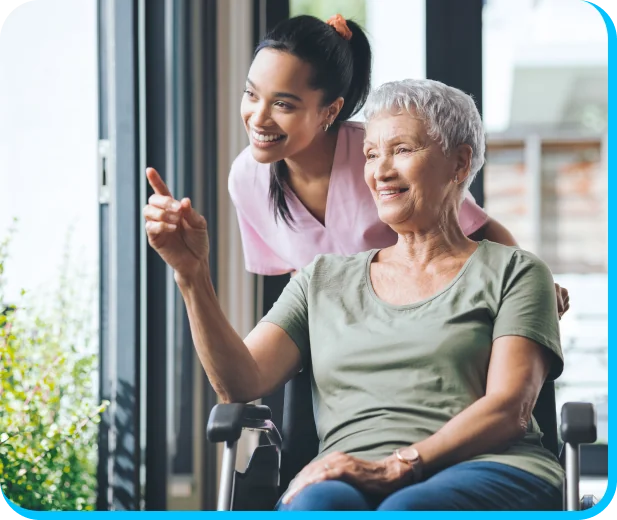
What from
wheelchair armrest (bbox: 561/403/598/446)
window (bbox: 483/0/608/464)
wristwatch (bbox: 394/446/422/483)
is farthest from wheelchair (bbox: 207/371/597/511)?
wristwatch (bbox: 394/446/422/483)

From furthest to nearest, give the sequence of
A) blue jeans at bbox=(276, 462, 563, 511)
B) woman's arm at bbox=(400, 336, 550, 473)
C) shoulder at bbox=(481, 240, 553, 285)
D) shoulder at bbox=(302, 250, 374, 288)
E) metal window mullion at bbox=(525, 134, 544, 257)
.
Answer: metal window mullion at bbox=(525, 134, 544, 257)
shoulder at bbox=(302, 250, 374, 288)
shoulder at bbox=(481, 240, 553, 285)
woman's arm at bbox=(400, 336, 550, 473)
blue jeans at bbox=(276, 462, 563, 511)

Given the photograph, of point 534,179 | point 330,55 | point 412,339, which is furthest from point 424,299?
point 534,179

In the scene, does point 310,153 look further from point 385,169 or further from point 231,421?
point 231,421

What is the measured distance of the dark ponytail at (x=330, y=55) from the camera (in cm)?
168

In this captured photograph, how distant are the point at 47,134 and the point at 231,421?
0.85m

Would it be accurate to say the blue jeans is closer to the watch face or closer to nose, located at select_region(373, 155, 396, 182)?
the watch face

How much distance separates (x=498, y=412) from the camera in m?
1.47

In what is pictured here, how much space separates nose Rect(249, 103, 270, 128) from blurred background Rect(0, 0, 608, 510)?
0.25ft

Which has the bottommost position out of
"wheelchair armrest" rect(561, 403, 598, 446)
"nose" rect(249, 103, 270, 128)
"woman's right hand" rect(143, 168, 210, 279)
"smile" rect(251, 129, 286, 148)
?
"wheelchair armrest" rect(561, 403, 598, 446)

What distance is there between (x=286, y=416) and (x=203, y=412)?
286 millimetres

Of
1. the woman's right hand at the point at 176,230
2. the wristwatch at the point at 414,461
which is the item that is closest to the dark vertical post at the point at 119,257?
the woman's right hand at the point at 176,230

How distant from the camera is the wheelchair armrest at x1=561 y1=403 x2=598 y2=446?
1426mm

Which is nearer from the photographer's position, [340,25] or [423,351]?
[423,351]
